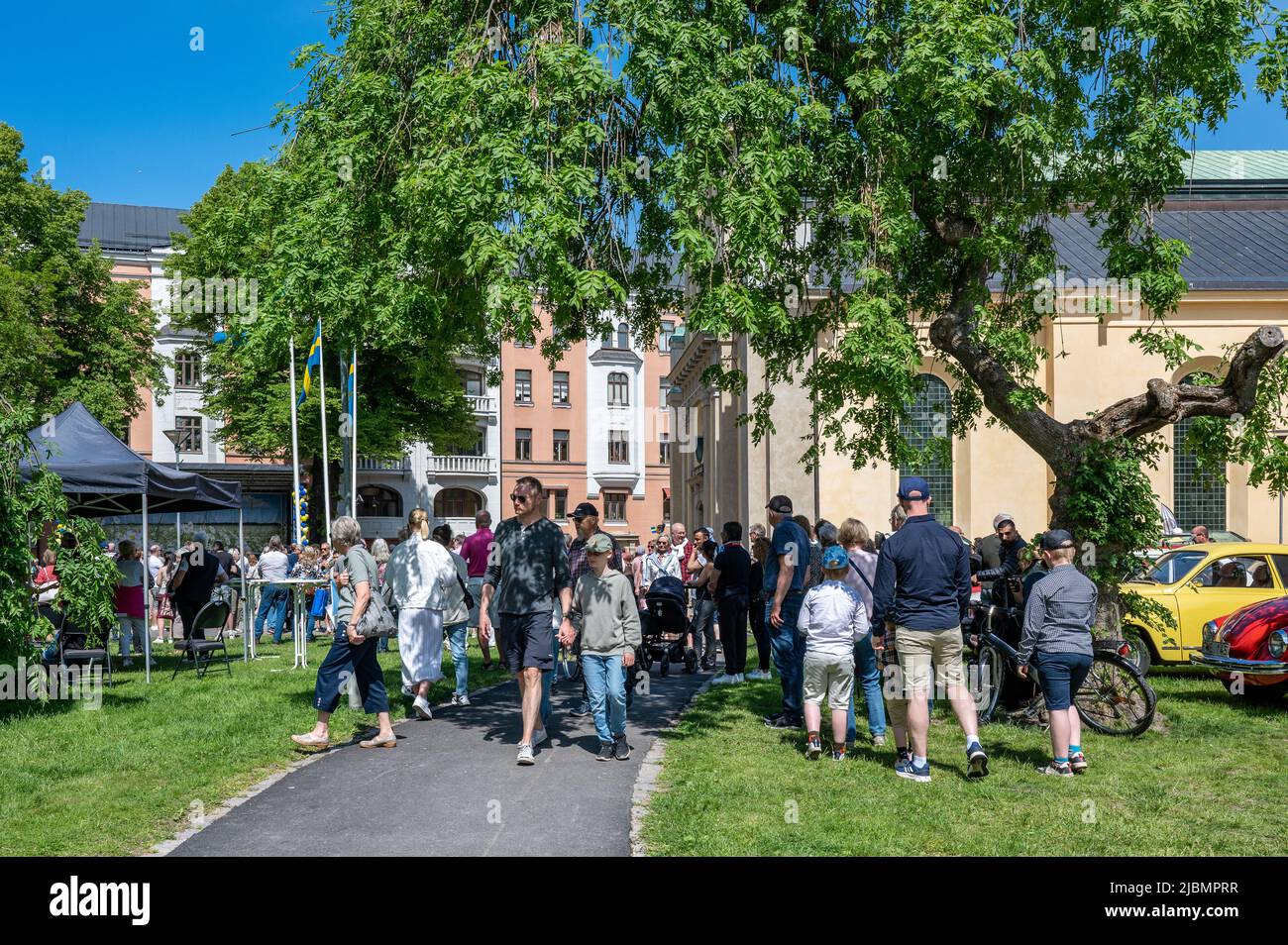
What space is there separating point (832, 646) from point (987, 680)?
300 cm

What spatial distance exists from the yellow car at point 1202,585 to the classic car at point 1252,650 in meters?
2.08

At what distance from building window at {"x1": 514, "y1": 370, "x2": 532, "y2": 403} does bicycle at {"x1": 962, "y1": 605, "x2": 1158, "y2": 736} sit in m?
55.2

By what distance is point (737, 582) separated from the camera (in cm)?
1504

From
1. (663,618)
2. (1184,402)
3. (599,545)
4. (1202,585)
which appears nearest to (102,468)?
(663,618)

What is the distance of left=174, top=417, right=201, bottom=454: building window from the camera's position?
5575 centimetres

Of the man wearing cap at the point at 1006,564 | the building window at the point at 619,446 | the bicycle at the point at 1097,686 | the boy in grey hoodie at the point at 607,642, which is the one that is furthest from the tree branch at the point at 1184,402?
the building window at the point at 619,446

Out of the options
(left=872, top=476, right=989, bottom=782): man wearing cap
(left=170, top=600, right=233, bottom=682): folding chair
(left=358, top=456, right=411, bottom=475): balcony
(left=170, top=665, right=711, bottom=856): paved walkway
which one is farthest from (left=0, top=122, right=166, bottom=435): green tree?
(left=872, top=476, right=989, bottom=782): man wearing cap

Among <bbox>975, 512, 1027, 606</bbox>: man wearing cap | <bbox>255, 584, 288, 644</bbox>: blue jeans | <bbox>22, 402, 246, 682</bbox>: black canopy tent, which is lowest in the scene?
<bbox>255, 584, 288, 644</bbox>: blue jeans

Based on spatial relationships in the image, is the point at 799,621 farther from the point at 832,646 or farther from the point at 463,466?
the point at 463,466

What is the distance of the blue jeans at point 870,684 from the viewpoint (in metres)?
9.98

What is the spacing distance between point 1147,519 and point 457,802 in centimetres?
688

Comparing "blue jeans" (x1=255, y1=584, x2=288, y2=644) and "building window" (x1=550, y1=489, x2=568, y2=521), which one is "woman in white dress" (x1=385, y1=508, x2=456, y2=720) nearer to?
"blue jeans" (x1=255, y1=584, x2=288, y2=644)

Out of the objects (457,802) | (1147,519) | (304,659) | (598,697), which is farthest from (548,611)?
(304,659)

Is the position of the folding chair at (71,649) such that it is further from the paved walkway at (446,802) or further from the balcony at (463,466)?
the balcony at (463,466)
